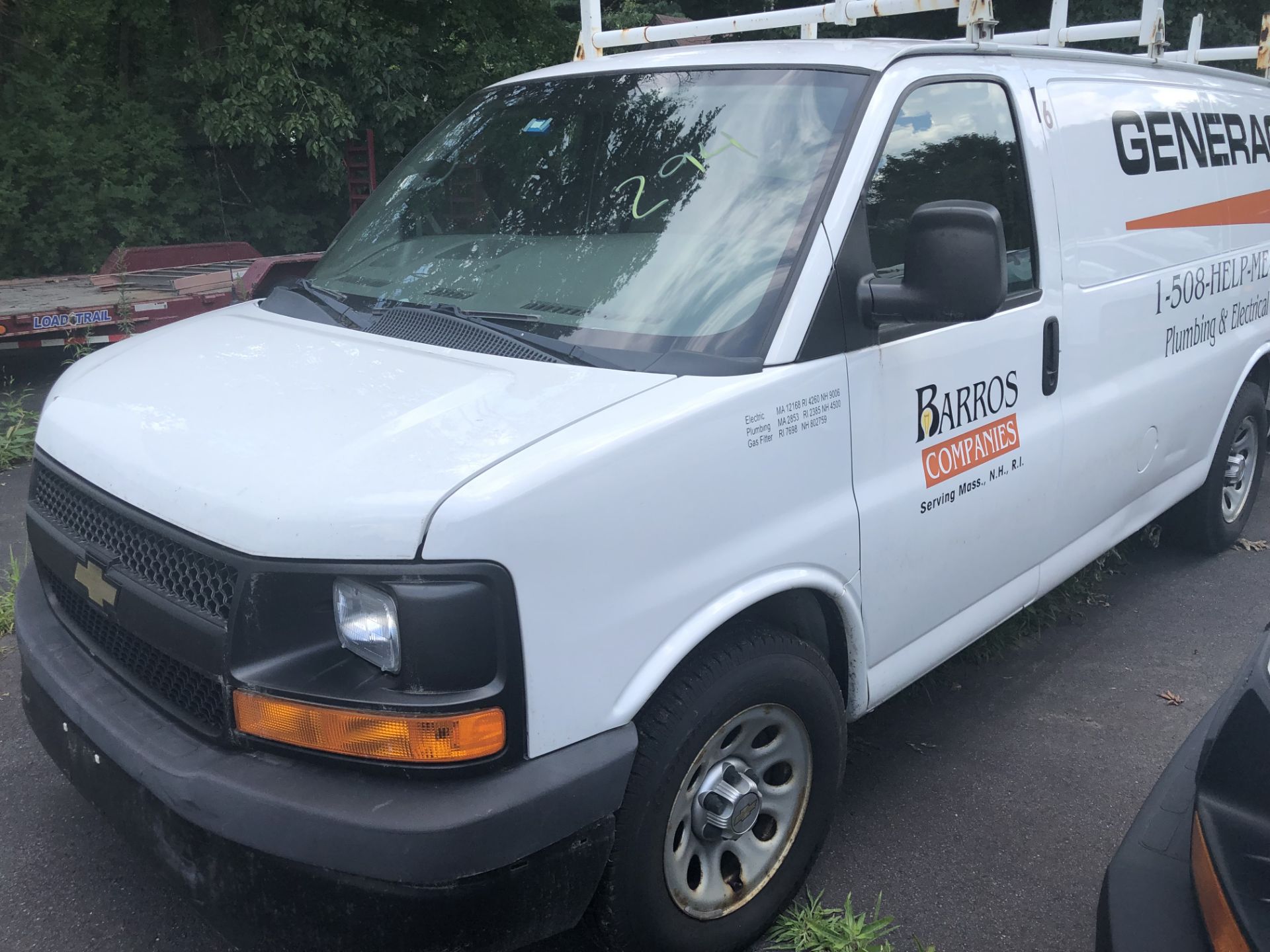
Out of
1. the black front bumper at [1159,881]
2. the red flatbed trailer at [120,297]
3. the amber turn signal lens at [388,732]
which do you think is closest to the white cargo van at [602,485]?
the amber turn signal lens at [388,732]

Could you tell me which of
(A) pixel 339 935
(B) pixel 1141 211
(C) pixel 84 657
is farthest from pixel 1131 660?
(C) pixel 84 657

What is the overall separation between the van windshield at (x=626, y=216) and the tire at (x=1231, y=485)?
3137 mm

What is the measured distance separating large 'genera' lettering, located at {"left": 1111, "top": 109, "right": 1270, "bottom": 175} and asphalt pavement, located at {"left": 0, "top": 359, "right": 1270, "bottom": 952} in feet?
6.26

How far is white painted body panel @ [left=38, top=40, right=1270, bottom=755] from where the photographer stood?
2.11m

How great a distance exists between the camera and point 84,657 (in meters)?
2.64

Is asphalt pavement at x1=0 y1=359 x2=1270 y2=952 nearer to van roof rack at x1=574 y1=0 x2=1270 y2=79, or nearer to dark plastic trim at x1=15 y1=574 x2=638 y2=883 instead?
dark plastic trim at x1=15 y1=574 x2=638 y2=883

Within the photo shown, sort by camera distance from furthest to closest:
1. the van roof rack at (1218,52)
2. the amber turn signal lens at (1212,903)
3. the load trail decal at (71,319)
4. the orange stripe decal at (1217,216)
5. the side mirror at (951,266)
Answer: the load trail decal at (71,319) < the van roof rack at (1218,52) < the orange stripe decal at (1217,216) < the side mirror at (951,266) < the amber turn signal lens at (1212,903)

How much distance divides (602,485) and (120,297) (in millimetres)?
8028

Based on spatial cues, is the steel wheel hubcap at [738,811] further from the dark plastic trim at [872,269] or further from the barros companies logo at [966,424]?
the dark plastic trim at [872,269]

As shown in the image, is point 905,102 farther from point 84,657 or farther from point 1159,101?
point 84,657

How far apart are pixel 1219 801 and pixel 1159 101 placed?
3332 millimetres

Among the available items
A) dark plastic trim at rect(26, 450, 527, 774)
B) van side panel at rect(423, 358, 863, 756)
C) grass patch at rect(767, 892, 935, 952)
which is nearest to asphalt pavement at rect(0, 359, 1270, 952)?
grass patch at rect(767, 892, 935, 952)

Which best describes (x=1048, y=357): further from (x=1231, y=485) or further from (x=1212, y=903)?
(x=1231, y=485)

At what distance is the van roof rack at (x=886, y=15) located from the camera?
3.41 metres
